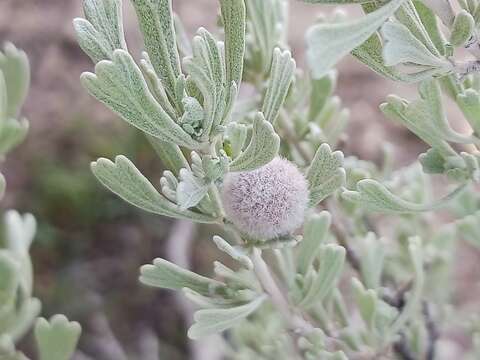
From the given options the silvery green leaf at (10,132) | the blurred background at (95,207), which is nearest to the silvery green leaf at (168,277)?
the silvery green leaf at (10,132)

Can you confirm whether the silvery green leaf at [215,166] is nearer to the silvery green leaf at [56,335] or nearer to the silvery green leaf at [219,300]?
the silvery green leaf at [219,300]

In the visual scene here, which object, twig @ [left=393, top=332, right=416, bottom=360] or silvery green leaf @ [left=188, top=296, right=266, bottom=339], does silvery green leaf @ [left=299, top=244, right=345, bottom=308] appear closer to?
silvery green leaf @ [left=188, top=296, right=266, bottom=339]

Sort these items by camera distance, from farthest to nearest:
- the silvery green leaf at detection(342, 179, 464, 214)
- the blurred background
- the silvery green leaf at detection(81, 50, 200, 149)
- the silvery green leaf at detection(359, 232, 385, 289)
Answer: the blurred background < the silvery green leaf at detection(359, 232, 385, 289) < the silvery green leaf at detection(342, 179, 464, 214) < the silvery green leaf at detection(81, 50, 200, 149)

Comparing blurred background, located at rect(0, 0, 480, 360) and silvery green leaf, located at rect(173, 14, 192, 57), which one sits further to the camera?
blurred background, located at rect(0, 0, 480, 360)

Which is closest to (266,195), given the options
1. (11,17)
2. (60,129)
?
(60,129)

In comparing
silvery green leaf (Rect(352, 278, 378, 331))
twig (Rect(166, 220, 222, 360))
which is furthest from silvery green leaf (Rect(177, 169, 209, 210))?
twig (Rect(166, 220, 222, 360))

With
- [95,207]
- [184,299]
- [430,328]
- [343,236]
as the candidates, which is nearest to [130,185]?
[343,236]

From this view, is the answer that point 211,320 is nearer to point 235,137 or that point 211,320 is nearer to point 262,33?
point 235,137
